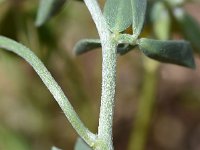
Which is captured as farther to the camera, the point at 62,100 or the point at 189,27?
the point at 189,27

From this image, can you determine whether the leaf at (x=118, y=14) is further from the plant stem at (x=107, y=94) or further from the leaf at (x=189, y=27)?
the leaf at (x=189, y=27)

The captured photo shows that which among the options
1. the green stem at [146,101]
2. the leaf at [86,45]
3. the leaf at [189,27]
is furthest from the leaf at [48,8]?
the green stem at [146,101]

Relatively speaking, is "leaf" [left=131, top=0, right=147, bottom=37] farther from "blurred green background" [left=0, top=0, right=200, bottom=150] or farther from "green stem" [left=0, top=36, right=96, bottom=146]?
"blurred green background" [left=0, top=0, right=200, bottom=150]

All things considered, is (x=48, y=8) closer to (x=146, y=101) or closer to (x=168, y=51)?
(x=168, y=51)

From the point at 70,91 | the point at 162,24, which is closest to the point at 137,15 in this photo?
the point at 162,24

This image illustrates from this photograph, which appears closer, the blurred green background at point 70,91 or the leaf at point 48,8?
the leaf at point 48,8

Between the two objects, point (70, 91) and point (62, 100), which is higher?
point (62, 100)

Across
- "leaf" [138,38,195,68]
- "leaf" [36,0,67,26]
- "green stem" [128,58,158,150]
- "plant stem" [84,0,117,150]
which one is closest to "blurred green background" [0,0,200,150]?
"green stem" [128,58,158,150]
